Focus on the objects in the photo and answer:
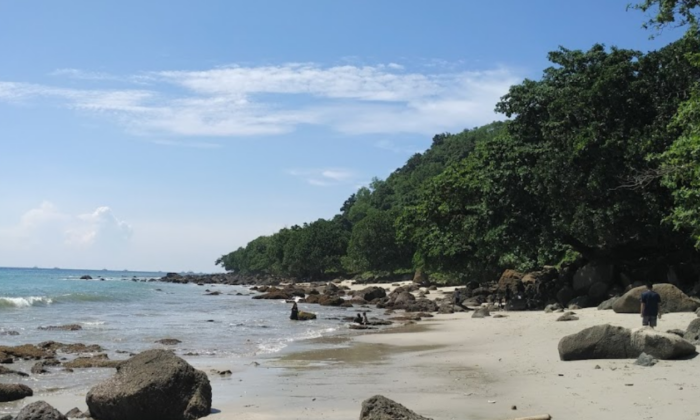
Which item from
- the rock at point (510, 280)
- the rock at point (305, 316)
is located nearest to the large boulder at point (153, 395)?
the rock at point (305, 316)

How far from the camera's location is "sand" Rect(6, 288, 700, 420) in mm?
9766

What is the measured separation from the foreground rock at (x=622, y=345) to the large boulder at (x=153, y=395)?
7.68 meters

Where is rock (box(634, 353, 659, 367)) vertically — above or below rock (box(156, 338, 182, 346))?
above

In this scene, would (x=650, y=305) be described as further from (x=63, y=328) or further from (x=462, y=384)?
(x=63, y=328)

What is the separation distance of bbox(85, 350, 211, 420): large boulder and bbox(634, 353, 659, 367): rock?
7927mm

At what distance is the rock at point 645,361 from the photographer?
39.8 ft

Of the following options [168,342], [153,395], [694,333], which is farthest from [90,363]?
[694,333]

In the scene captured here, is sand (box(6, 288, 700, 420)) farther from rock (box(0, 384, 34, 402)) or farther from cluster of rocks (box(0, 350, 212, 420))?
cluster of rocks (box(0, 350, 212, 420))

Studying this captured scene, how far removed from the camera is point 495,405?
10.2m

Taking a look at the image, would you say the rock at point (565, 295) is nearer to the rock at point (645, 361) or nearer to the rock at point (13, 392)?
the rock at point (645, 361)

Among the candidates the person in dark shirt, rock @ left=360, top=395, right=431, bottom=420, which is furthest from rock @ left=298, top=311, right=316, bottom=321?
rock @ left=360, top=395, right=431, bottom=420

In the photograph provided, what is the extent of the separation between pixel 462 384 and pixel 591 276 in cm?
2057

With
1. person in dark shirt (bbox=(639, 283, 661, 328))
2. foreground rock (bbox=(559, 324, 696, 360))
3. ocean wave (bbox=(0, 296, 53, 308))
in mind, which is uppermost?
person in dark shirt (bbox=(639, 283, 661, 328))

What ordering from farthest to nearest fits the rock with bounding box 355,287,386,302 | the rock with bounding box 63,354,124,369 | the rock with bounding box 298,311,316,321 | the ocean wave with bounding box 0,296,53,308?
the rock with bounding box 355,287,386,302 → the ocean wave with bounding box 0,296,53,308 → the rock with bounding box 298,311,316,321 → the rock with bounding box 63,354,124,369
